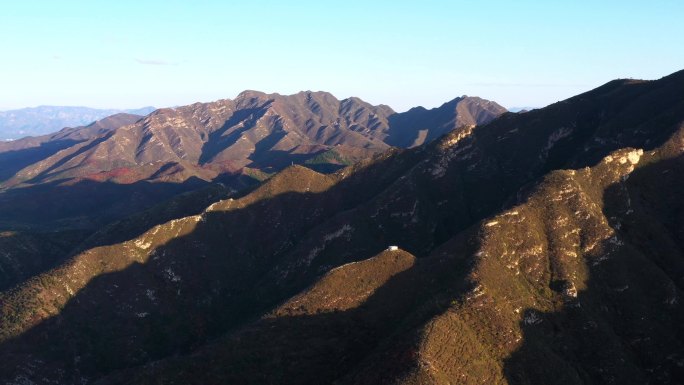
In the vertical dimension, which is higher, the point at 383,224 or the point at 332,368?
the point at 383,224

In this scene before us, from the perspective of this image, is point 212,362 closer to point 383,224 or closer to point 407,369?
point 407,369

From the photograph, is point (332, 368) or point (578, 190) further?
point (578, 190)

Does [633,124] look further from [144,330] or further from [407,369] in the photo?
[144,330]

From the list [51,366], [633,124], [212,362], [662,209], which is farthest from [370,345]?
[633,124]

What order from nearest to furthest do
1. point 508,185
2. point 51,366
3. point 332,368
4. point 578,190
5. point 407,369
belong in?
point 407,369
point 332,368
point 51,366
point 578,190
point 508,185

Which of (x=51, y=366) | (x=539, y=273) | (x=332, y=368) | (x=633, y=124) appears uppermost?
(x=633, y=124)

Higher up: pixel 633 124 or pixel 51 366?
pixel 633 124

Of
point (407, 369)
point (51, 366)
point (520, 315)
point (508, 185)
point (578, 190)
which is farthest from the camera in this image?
point (508, 185)

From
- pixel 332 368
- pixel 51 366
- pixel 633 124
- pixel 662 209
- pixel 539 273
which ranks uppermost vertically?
pixel 633 124

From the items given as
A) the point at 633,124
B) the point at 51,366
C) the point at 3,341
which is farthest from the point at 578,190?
the point at 3,341
